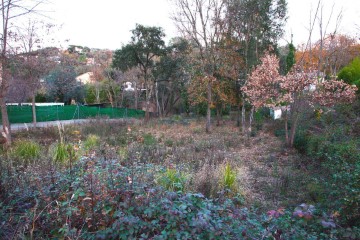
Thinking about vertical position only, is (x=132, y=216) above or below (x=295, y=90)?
below

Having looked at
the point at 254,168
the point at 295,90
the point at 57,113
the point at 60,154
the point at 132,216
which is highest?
the point at 295,90

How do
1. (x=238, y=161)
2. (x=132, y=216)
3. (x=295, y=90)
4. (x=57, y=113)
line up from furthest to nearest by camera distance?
(x=57, y=113) < (x=295, y=90) < (x=238, y=161) < (x=132, y=216)

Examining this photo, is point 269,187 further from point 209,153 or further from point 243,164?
point 209,153

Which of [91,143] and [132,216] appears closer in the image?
[132,216]

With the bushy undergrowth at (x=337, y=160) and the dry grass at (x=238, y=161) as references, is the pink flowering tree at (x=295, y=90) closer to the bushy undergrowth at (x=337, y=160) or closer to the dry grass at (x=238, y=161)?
the bushy undergrowth at (x=337, y=160)

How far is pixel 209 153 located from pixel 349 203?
5.21 m

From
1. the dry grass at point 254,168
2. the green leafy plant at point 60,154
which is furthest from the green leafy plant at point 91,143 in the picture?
the dry grass at point 254,168

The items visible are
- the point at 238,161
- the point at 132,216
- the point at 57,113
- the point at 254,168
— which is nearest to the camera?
the point at 132,216

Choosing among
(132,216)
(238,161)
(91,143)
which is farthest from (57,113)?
(132,216)

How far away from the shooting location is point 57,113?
22062 mm

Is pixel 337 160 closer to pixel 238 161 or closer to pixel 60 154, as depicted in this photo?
pixel 238 161

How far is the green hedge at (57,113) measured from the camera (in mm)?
19688

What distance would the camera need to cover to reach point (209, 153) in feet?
27.2

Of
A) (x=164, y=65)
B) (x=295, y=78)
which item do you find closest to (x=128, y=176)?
(x=295, y=78)
